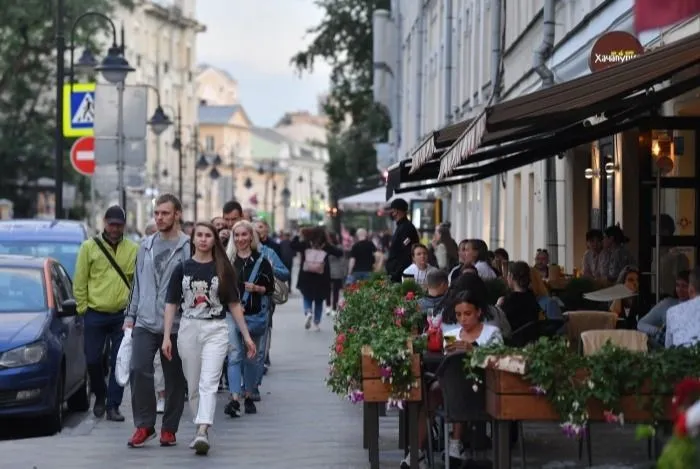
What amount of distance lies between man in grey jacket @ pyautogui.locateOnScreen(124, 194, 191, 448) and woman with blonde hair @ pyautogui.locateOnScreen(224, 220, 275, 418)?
238cm

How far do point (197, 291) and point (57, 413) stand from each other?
235 centimetres

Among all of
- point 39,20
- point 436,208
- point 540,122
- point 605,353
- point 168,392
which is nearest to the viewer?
point 605,353

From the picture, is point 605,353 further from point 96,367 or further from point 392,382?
point 96,367

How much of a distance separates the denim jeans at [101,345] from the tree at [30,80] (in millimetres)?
39747

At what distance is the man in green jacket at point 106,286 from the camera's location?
15203mm

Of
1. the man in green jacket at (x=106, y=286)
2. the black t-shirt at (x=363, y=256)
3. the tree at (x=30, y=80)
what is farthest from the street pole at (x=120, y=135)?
the tree at (x=30, y=80)

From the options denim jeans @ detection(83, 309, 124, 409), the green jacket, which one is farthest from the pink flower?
the green jacket

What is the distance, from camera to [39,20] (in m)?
56.7

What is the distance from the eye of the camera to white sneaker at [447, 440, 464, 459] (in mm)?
11203

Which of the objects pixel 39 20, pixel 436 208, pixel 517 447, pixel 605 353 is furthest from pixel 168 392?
pixel 39 20

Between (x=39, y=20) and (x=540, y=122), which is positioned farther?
(x=39, y=20)

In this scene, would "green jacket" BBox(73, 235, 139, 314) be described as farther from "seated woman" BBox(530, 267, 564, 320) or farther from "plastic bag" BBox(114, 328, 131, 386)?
"seated woman" BBox(530, 267, 564, 320)

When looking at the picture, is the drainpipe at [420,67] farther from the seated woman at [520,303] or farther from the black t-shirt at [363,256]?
the seated woman at [520,303]

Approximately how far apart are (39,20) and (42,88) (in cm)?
383
